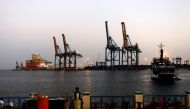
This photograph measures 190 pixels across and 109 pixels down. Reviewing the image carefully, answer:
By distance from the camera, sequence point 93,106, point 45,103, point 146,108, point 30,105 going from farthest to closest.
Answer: point 93,106 < point 146,108 < point 30,105 < point 45,103

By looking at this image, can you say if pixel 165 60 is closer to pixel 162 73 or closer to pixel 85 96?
pixel 162 73

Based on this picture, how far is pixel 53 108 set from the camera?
1684cm

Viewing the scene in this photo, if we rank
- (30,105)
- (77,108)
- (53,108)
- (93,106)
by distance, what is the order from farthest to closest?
(93,106), (77,108), (53,108), (30,105)

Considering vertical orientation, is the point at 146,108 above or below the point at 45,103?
below

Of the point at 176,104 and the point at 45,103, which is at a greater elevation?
the point at 45,103

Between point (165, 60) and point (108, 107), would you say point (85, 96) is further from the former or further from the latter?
point (165, 60)

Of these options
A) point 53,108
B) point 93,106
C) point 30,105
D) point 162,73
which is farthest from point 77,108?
point 162,73

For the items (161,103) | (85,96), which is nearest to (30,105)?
(85,96)

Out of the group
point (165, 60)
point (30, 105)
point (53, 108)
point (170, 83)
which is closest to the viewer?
point (30, 105)

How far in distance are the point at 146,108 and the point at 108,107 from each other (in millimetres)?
2530

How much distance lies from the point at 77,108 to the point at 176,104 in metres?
8.47

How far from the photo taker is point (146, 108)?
909 inches

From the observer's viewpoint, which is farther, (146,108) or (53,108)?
(146,108)

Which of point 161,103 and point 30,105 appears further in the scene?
point 161,103
